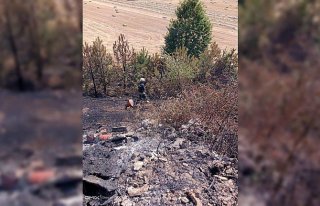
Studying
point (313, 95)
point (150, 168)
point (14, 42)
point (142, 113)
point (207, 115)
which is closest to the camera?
point (14, 42)

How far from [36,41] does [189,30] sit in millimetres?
1700

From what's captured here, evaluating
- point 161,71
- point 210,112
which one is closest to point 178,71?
point 161,71

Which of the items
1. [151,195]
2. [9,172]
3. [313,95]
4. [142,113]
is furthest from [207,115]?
[9,172]

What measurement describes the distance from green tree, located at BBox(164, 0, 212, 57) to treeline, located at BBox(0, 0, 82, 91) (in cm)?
115

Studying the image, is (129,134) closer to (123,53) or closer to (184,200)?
(123,53)

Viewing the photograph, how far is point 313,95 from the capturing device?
656 mm

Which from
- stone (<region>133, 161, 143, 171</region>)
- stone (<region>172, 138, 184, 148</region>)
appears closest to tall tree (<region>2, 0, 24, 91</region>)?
stone (<region>133, 161, 143, 171</region>)

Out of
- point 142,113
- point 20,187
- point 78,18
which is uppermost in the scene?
point 78,18

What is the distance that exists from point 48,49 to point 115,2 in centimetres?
78

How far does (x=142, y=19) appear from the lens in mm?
1574

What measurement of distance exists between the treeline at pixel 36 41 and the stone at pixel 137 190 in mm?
843

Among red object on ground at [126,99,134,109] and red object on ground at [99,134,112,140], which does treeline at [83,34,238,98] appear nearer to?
red object on ground at [126,99,134,109]

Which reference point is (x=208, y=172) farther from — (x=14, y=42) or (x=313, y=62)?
(x=14, y=42)

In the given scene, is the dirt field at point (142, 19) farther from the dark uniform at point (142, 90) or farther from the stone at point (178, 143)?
the stone at point (178, 143)
